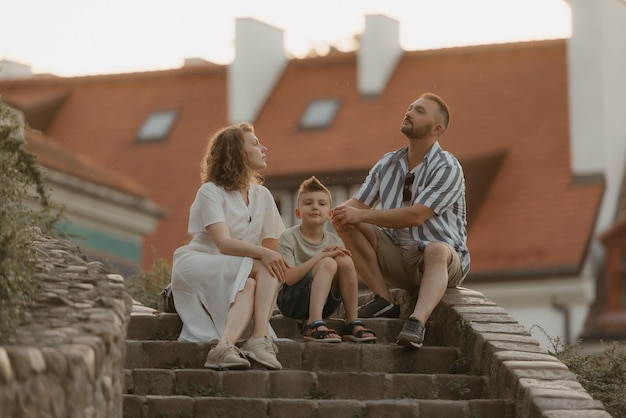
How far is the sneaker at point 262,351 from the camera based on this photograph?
41.4 ft

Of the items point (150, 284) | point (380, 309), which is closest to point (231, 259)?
point (380, 309)

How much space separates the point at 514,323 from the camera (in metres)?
13.7

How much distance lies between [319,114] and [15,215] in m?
38.1

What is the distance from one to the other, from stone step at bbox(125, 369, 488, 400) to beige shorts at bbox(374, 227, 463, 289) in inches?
47.8

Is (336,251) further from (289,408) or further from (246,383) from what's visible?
(289,408)

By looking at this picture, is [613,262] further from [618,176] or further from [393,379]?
[393,379]

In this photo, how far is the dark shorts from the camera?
45.0 ft

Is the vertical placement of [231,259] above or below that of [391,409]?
above

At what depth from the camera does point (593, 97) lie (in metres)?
47.2

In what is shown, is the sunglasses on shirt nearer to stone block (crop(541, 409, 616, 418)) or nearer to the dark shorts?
the dark shorts

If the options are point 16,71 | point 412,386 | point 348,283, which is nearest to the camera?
point 412,386

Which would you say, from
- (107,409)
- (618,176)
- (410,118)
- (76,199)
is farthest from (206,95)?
(107,409)

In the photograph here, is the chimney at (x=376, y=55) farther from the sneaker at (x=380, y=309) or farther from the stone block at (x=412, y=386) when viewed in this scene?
the stone block at (x=412, y=386)

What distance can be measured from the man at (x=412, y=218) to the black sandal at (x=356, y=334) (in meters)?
0.56
